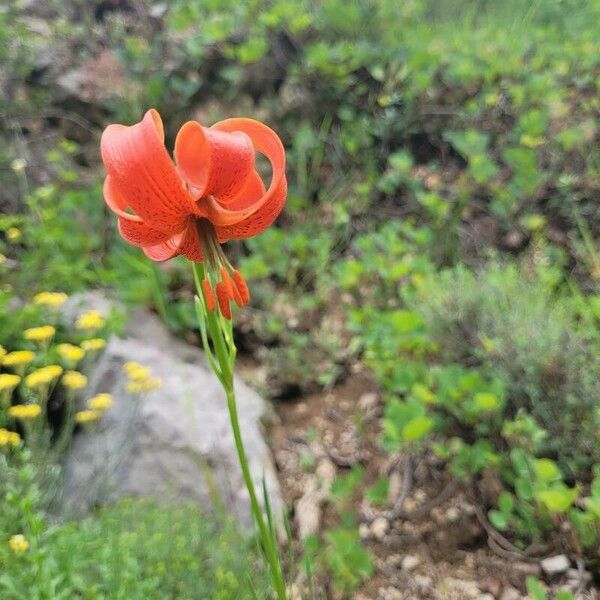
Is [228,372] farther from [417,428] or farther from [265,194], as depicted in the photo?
[417,428]

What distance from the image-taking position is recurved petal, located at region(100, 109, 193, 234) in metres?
0.77

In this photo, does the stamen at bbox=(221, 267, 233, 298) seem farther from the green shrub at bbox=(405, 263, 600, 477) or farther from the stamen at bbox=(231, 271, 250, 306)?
the green shrub at bbox=(405, 263, 600, 477)

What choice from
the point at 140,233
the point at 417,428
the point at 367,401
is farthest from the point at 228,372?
the point at 367,401

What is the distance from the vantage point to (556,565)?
152cm

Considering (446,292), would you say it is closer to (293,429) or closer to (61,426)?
(293,429)

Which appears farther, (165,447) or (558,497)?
(165,447)

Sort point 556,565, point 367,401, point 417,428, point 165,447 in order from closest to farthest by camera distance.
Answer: point 556,565 < point 417,428 < point 165,447 < point 367,401

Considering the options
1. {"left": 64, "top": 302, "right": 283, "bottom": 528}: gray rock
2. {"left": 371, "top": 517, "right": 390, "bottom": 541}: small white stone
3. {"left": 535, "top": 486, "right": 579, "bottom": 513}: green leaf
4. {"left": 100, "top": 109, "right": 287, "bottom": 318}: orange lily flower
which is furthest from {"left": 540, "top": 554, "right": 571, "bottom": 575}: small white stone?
{"left": 100, "top": 109, "right": 287, "bottom": 318}: orange lily flower

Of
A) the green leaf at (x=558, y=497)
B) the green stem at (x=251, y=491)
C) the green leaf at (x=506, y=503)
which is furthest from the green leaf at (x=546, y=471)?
the green stem at (x=251, y=491)

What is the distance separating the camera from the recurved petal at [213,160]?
32.3 inches

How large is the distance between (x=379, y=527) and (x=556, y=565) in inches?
21.7

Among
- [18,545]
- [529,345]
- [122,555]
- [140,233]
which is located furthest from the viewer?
[529,345]

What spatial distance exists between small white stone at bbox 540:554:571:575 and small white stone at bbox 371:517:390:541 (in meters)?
0.50

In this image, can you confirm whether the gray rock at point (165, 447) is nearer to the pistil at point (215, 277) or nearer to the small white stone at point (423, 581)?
the small white stone at point (423, 581)
